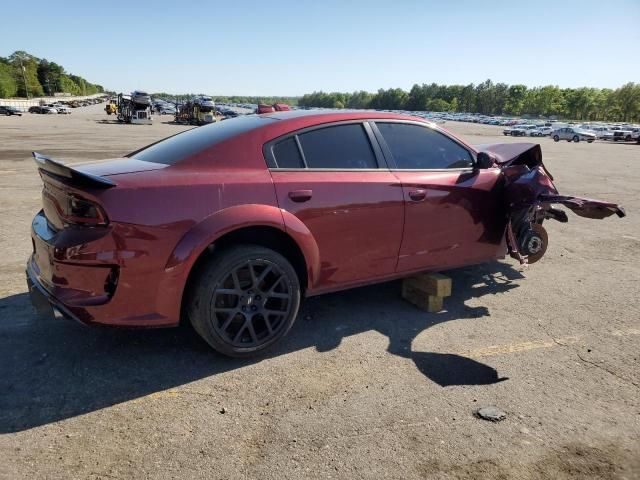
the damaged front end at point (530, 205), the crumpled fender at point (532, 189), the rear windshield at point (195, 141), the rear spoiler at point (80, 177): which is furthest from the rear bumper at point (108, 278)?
the crumpled fender at point (532, 189)

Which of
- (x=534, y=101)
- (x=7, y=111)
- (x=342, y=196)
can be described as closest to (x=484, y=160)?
(x=342, y=196)

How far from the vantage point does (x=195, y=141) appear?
11.7 feet

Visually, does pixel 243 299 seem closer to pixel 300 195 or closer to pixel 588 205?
pixel 300 195

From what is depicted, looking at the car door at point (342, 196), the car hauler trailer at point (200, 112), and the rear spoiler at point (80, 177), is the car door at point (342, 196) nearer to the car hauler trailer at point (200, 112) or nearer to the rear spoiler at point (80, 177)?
the rear spoiler at point (80, 177)

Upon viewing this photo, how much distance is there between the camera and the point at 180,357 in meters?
3.31

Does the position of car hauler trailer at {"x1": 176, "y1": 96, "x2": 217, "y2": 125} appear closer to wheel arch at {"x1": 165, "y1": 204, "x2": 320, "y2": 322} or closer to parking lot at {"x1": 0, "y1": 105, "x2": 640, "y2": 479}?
parking lot at {"x1": 0, "y1": 105, "x2": 640, "y2": 479}

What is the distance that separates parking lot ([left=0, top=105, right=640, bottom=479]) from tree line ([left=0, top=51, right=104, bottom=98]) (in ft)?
405

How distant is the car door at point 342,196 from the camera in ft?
11.0

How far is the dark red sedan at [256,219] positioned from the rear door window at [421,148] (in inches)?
0.4

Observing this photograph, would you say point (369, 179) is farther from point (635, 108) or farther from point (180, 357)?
point (635, 108)

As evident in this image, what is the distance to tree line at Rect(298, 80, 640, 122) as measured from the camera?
11756 centimetres

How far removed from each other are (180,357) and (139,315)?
1.71 ft

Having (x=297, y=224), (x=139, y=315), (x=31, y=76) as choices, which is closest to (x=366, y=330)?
(x=297, y=224)

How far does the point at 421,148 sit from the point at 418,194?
0.51 m
